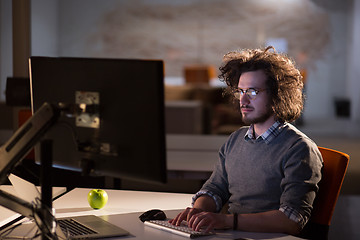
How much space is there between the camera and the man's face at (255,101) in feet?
6.50

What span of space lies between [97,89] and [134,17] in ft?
35.7

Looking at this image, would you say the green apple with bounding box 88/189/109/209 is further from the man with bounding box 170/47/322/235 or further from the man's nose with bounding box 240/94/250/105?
the man's nose with bounding box 240/94/250/105

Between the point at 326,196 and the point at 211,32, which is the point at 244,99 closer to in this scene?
the point at 326,196

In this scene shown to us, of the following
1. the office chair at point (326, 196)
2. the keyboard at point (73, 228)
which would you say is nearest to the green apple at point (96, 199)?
the keyboard at point (73, 228)

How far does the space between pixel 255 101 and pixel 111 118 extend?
67 centimetres

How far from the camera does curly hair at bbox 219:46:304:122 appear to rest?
6.61 feet

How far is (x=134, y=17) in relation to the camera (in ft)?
39.8

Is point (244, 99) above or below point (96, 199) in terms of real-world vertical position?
above

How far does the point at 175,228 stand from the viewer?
1.77 m


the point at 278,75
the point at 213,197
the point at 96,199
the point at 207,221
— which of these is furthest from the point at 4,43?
the point at 207,221

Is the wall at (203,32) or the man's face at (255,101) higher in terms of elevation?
the wall at (203,32)

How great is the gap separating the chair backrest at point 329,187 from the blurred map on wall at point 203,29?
984cm

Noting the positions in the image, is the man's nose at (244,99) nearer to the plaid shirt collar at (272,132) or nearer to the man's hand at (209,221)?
the plaid shirt collar at (272,132)

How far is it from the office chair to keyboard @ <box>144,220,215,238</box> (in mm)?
488
